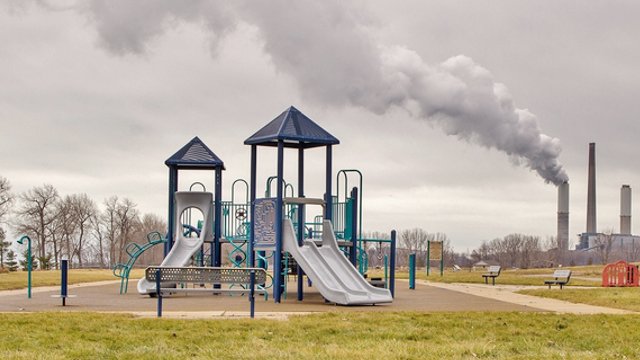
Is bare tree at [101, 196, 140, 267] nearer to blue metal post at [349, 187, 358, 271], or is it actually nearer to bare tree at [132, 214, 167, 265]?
bare tree at [132, 214, 167, 265]

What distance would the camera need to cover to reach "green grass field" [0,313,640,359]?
9.88m

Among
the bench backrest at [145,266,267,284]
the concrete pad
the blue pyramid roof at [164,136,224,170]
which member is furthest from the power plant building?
the bench backrest at [145,266,267,284]

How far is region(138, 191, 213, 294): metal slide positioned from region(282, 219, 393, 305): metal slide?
4.94m

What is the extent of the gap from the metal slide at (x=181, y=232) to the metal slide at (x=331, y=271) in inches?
195

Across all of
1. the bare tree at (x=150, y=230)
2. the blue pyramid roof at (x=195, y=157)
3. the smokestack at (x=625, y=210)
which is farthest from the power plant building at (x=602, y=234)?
the blue pyramid roof at (x=195, y=157)

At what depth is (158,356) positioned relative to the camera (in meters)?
9.57

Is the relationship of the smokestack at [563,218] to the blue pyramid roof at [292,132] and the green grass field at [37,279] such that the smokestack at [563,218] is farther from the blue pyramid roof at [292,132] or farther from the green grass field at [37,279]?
the blue pyramid roof at [292,132]

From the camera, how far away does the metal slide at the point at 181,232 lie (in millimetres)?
24688

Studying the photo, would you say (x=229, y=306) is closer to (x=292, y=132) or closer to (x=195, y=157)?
(x=292, y=132)

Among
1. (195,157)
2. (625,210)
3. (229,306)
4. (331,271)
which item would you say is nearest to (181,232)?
(195,157)

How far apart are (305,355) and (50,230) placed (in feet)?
227

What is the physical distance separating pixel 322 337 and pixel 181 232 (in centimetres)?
1495

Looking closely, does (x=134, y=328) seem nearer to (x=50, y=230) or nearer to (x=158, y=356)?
(x=158, y=356)

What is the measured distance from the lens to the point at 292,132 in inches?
819
